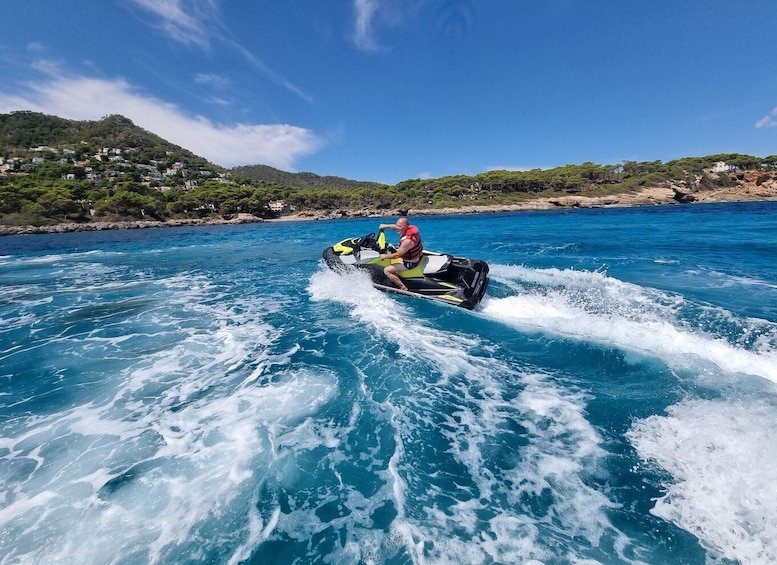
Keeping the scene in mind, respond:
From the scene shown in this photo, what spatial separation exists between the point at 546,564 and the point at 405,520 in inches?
40.4

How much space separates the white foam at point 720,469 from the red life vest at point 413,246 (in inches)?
218

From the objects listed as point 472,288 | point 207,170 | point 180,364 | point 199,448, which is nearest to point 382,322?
point 472,288

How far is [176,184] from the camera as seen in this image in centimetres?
9900

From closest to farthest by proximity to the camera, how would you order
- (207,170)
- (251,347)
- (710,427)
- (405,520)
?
1. (405,520)
2. (710,427)
3. (251,347)
4. (207,170)

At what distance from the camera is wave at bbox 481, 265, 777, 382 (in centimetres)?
481

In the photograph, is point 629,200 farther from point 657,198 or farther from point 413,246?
point 413,246

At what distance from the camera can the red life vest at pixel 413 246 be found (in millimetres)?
8078

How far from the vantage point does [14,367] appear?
553 centimetres

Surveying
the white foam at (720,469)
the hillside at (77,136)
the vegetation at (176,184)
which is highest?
the hillside at (77,136)

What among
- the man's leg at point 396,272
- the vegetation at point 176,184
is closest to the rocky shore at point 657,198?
the vegetation at point 176,184

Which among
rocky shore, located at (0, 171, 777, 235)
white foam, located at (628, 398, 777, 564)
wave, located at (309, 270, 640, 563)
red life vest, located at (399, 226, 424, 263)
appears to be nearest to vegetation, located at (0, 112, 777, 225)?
rocky shore, located at (0, 171, 777, 235)

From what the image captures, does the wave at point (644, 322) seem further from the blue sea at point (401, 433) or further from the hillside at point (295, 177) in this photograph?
the hillside at point (295, 177)

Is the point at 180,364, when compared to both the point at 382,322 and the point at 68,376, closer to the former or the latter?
the point at 68,376

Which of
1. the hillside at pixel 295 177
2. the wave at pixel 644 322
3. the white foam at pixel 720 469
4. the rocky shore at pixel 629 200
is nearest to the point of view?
the white foam at pixel 720 469
